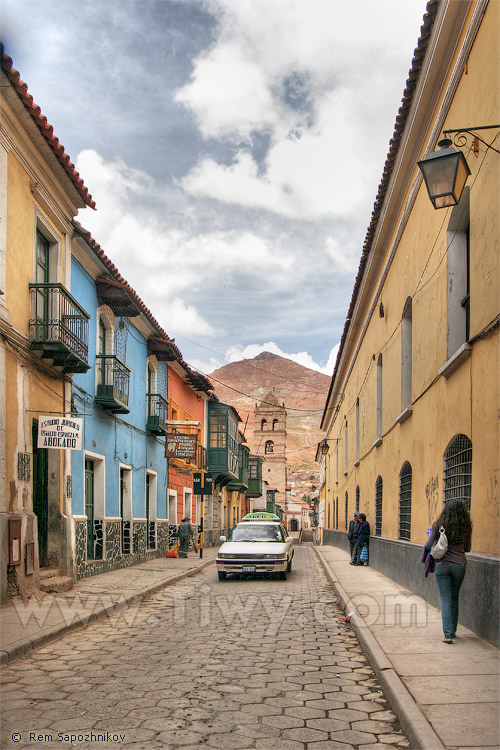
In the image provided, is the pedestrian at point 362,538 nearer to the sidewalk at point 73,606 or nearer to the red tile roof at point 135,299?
the sidewalk at point 73,606

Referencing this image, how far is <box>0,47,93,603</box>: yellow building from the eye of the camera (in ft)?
31.1

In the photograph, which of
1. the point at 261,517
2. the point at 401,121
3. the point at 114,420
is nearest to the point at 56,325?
the point at 114,420

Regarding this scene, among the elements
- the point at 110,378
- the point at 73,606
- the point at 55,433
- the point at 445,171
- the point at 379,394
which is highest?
the point at 445,171

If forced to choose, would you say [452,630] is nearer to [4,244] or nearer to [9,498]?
[9,498]

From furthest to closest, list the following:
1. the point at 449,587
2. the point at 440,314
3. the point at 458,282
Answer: the point at 440,314
the point at 458,282
the point at 449,587

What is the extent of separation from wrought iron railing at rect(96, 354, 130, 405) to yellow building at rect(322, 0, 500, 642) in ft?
19.5

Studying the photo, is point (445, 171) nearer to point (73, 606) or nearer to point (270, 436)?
point (73, 606)

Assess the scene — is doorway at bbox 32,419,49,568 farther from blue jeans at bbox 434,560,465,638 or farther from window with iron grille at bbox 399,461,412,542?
blue jeans at bbox 434,560,465,638

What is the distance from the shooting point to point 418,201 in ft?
36.7

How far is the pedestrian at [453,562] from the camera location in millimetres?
6664

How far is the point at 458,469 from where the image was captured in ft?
28.1

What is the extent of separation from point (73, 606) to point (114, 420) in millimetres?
6837

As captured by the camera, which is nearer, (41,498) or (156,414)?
(41,498)

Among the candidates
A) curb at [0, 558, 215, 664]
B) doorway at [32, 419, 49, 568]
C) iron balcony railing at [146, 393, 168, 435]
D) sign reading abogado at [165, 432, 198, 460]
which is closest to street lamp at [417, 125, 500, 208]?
curb at [0, 558, 215, 664]
